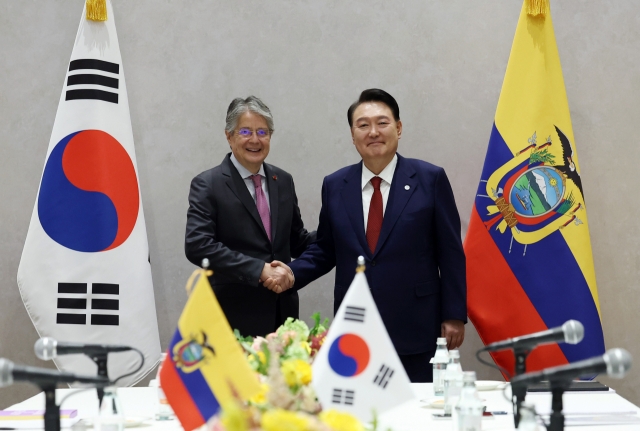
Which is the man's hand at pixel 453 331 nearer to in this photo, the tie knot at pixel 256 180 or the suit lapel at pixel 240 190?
the suit lapel at pixel 240 190

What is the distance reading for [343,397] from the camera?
1.65m

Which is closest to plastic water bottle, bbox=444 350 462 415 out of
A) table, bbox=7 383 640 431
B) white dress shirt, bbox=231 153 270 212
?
table, bbox=7 383 640 431

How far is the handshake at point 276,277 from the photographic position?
341 cm

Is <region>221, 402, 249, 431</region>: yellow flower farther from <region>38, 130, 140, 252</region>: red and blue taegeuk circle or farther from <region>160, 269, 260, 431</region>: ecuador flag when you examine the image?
<region>38, 130, 140, 252</region>: red and blue taegeuk circle

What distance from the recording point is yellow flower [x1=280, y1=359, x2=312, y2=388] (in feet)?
5.47

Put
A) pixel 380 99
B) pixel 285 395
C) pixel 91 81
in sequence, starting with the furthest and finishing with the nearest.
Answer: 1. pixel 91 81
2. pixel 380 99
3. pixel 285 395

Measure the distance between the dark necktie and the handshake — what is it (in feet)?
0.76

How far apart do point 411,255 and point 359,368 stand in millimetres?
1775

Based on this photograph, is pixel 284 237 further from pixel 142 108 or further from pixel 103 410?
pixel 103 410

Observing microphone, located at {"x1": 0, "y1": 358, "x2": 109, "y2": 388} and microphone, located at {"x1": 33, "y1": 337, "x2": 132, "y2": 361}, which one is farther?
microphone, located at {"x1": 33, "y1": 337, "x2": 132, "y2": 361}

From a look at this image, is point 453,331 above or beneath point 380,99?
beneath

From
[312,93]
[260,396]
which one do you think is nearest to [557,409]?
[260,396]

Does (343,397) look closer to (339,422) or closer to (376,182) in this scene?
(339,422)

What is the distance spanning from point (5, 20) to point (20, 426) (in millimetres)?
2902
